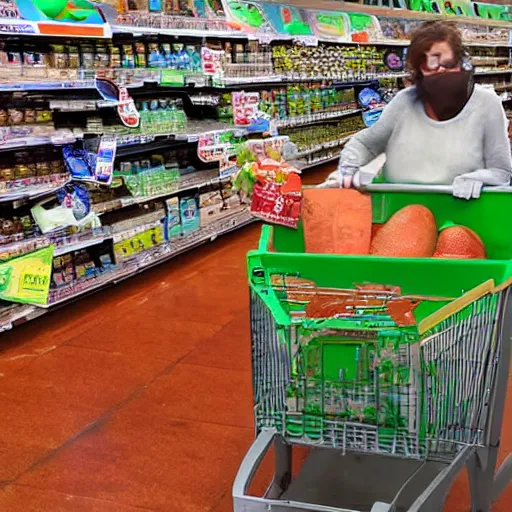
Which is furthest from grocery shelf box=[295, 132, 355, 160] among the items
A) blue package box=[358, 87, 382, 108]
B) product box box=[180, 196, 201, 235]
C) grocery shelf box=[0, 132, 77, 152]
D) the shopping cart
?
the shopping cart

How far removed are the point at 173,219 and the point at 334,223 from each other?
3.51 m

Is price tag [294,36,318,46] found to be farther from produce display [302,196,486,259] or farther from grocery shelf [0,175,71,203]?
produce display [302,196,486,259]

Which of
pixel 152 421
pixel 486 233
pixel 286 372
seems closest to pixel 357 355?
pixel 286 372

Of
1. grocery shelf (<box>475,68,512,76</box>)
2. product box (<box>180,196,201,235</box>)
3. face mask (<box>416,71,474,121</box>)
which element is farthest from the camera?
grocery shelf (<box>475,68,512,76</box>)

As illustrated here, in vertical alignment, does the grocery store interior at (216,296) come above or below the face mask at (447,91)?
below

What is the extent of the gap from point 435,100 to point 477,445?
47.6 inches

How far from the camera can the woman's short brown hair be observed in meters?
2.44

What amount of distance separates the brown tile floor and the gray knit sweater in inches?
44.6

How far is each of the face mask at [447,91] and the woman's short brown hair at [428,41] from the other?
0.06 m

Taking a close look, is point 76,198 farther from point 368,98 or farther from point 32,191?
point 368,98

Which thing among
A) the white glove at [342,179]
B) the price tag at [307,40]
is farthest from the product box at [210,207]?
the white glove at [342,179]

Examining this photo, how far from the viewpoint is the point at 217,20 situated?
19.2 ft

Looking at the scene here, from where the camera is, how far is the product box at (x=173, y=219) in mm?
5445

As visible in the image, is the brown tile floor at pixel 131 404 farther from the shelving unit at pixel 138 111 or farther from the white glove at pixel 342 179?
the white glove at pixel 342 179
